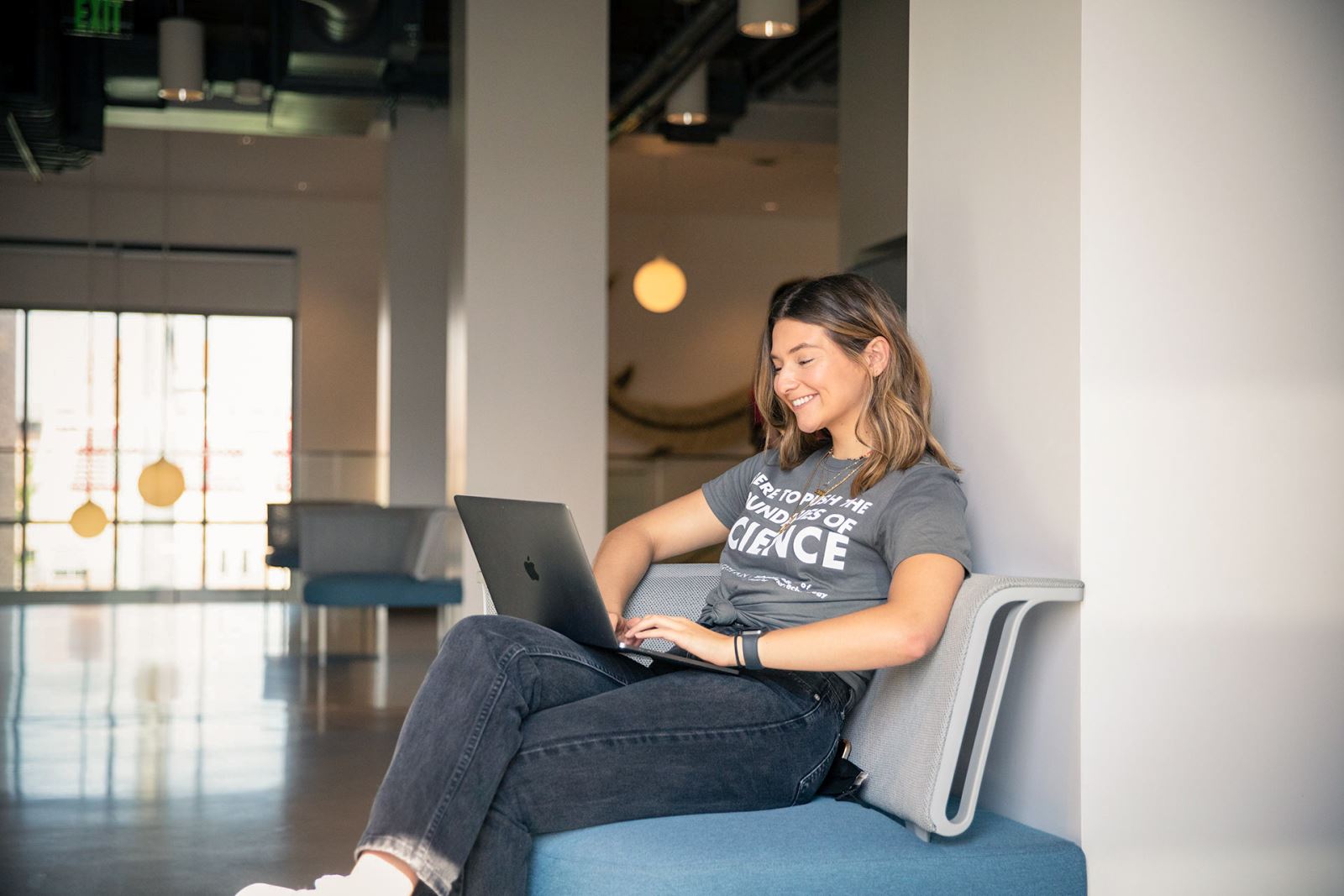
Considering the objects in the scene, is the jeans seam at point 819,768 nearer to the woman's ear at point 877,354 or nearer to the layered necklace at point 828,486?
the layered necklace at point 828,486

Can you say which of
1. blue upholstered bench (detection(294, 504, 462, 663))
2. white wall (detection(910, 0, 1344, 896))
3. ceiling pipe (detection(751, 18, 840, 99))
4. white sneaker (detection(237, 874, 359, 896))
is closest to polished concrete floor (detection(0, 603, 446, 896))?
blue upholstered bench (detection(294, 504, 462, 663))

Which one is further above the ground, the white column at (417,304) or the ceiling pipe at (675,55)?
the ceiling pipe at (675,55)

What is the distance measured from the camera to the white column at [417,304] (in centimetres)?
905

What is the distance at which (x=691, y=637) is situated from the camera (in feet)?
6.49

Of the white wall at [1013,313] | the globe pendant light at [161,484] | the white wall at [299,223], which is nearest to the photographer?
the white wall at [1013,313]

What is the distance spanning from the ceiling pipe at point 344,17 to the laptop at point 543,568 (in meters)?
4.79

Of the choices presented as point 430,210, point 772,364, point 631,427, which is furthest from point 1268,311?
point 631,427

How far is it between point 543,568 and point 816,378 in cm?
55

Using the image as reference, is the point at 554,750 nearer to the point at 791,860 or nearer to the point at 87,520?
the point at 791,860

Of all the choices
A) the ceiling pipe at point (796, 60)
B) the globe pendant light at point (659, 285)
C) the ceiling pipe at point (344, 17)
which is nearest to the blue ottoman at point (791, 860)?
the ceiling pipe at point (344, 17)

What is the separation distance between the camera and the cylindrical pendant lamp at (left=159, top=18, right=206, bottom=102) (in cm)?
727

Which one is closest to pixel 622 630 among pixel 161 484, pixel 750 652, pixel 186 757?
pixel 750 652

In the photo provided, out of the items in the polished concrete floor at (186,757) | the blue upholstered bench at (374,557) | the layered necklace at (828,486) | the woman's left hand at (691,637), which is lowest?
the polished concrete floor at (186,757)

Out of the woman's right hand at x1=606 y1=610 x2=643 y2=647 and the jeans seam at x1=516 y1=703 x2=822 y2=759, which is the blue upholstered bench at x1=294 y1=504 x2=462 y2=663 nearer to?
the woman's right hand at x1=606 y1=610 x2=643 y2=647
